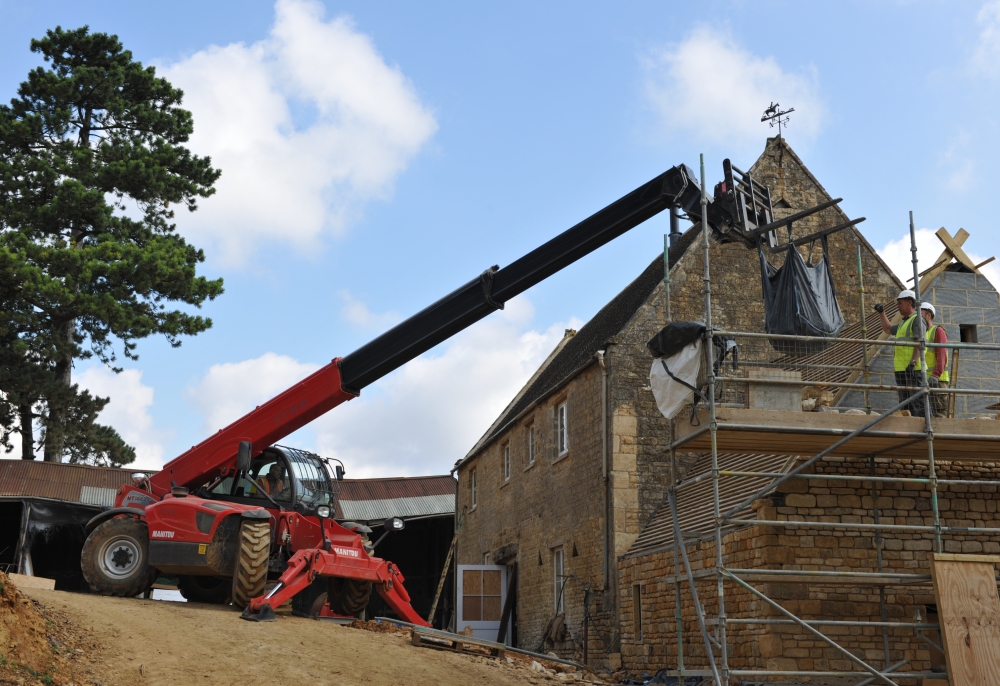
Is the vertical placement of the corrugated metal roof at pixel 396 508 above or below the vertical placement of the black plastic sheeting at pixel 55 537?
above

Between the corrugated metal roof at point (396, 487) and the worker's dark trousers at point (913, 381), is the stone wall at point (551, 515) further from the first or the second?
the worker's dark trousers at point (913, 381)

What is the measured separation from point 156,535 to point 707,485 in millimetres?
8174

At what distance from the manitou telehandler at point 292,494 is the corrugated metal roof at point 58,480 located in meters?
9.24

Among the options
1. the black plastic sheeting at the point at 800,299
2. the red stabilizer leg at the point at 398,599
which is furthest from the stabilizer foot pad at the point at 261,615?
the black plastic sheeting at the point at 800,299

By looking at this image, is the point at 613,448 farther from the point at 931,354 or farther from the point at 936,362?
the point at 936,362

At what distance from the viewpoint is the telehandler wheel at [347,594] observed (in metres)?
13.0

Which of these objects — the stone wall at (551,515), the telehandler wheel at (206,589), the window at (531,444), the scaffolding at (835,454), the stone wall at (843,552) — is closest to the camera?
the scaffolding at (835,454)

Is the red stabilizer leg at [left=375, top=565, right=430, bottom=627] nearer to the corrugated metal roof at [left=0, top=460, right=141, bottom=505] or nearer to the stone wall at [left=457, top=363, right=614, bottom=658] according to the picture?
the stone wall at [left=457, top=363, right=614, bottom=658]

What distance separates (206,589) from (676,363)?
7086 mm

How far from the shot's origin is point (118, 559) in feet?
41.0

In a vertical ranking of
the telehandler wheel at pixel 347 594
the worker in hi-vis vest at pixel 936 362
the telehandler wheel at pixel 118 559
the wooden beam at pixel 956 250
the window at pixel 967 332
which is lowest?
the telehandler wheel at pixel 347 594

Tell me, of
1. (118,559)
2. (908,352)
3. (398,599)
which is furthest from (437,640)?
(908,352)

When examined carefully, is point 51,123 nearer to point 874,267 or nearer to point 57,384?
point 57,384

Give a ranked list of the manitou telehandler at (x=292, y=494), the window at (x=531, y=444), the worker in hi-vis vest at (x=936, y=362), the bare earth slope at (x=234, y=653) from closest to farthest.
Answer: the bare earth slope at (x=234, y=653) → the worker in hi-vis vest at (x=936, y=362) → the manitou telehandler at (x=292, y=494) → the window at (x=531, y=444)
